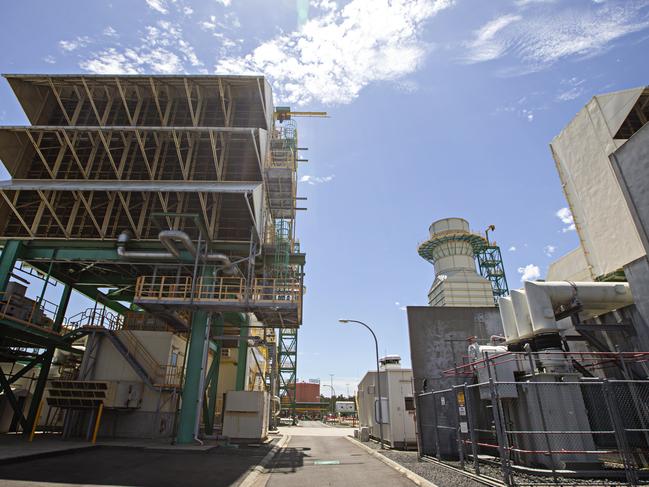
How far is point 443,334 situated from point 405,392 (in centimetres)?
684

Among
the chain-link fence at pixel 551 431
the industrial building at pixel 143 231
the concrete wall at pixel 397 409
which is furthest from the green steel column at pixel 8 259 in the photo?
the chain-link fence at pixel 551 431

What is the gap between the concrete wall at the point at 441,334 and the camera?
17781 mm

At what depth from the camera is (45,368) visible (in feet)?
84.7

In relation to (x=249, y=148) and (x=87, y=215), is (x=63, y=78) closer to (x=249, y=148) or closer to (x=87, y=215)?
(x=87, y=215)

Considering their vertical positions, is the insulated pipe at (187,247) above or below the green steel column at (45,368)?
above


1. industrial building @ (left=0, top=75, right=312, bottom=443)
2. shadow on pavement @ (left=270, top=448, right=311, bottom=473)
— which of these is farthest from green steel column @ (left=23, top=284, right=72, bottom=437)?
shadow on pavement @ (left=270, top=448, right=311, bottom=473)

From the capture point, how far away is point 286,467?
1430 cm

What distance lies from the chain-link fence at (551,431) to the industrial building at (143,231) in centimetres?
1118

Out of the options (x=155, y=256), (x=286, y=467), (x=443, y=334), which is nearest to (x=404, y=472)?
(x=286, y=467)

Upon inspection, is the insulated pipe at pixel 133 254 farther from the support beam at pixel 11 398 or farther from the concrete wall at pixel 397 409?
the concrete wall at pixel 397 409

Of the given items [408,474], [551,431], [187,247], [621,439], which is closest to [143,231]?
[187,247]

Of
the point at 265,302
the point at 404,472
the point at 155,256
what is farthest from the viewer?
the point at 155,256

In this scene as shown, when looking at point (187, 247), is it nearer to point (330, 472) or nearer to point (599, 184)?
point (330, 472)

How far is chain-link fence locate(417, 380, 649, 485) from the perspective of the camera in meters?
9.74
